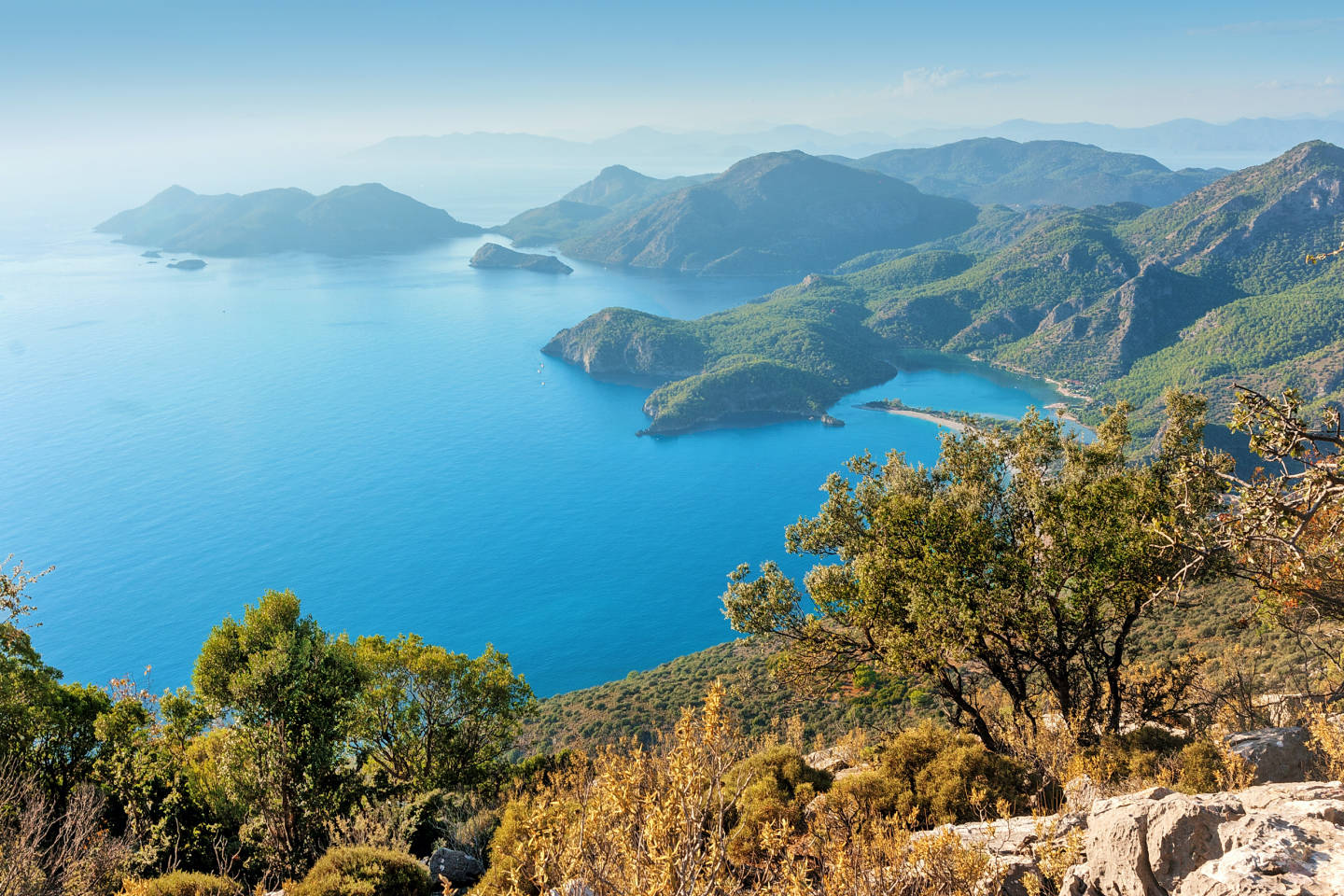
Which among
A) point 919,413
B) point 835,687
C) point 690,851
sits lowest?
point 919,413

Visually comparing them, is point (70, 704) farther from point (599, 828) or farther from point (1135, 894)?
point (1135, 894)

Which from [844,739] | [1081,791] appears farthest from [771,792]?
[844,739]

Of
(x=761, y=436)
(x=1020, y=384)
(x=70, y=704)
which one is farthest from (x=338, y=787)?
(x=1020, y=384)

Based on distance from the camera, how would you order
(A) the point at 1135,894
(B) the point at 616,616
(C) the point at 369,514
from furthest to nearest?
(C) the point at 369,514 → (B) the point at 616,616 → (A) the point at 1135,894

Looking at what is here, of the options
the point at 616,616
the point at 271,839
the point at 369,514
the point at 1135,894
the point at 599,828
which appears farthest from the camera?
the point at 369,514

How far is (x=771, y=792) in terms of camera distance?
1370cm

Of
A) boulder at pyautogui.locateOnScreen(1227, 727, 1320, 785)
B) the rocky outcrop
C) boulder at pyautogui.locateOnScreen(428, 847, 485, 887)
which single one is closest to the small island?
boulder at pyautogui.locateOnScreen(1227, 727, 1320, 785)

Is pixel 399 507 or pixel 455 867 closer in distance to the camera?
pixel 455 867

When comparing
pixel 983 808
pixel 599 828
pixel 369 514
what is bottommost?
pixel 369 514

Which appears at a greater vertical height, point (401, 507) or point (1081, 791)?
point (1081, 791)

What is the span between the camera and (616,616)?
10506 cm

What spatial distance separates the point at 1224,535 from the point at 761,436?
160253 millimetres

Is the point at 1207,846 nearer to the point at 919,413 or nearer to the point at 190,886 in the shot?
the point at 190,886

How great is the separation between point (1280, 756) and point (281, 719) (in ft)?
70.2
